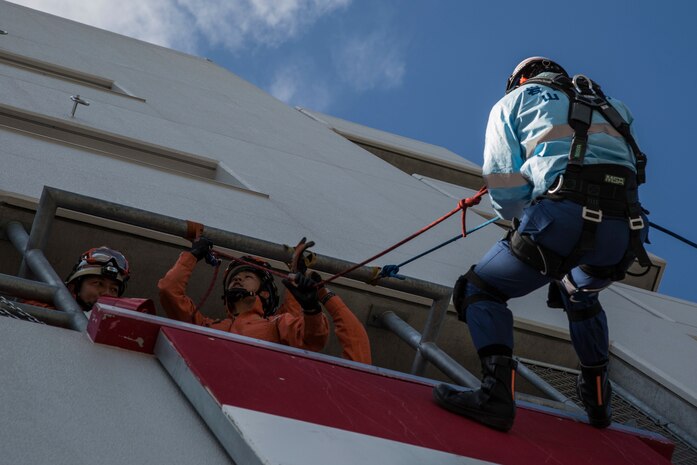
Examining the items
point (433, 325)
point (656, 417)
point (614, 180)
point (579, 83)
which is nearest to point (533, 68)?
point (579, 83)

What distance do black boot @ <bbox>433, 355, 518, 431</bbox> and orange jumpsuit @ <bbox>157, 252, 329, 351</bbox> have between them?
2.87 ft

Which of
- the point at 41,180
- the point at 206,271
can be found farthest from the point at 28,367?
the point at 41,180

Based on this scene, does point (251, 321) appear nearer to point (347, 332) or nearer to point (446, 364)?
point (347, 332)

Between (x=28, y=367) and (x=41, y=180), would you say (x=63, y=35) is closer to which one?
(x=41, y=180)

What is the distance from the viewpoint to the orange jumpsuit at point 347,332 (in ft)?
13.0

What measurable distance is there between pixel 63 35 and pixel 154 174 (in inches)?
191

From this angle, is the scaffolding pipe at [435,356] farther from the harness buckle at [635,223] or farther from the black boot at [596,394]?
the harness buckle at [635,223]

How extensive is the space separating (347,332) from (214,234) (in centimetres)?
71

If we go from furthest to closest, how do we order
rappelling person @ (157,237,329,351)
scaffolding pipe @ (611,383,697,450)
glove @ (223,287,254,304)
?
scaffolding pipe @ (611,383,697,450) < glove @ (223,287,254,304) < rappelling person @ (157,237,329,351)

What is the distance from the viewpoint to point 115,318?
2.80m

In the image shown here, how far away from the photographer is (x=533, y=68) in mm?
3436

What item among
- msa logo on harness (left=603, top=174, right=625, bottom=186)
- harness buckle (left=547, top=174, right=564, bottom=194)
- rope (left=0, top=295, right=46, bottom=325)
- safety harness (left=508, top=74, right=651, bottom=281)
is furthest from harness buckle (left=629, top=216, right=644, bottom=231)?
rope (left=0, top=295, right=46, bottom=325)

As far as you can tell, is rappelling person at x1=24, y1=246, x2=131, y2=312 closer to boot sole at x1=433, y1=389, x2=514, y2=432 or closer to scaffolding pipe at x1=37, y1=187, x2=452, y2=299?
scaffolding pipe at x1=37, y1=187, x2=452, y2=299

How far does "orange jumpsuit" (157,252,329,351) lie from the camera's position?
3.89 meters
